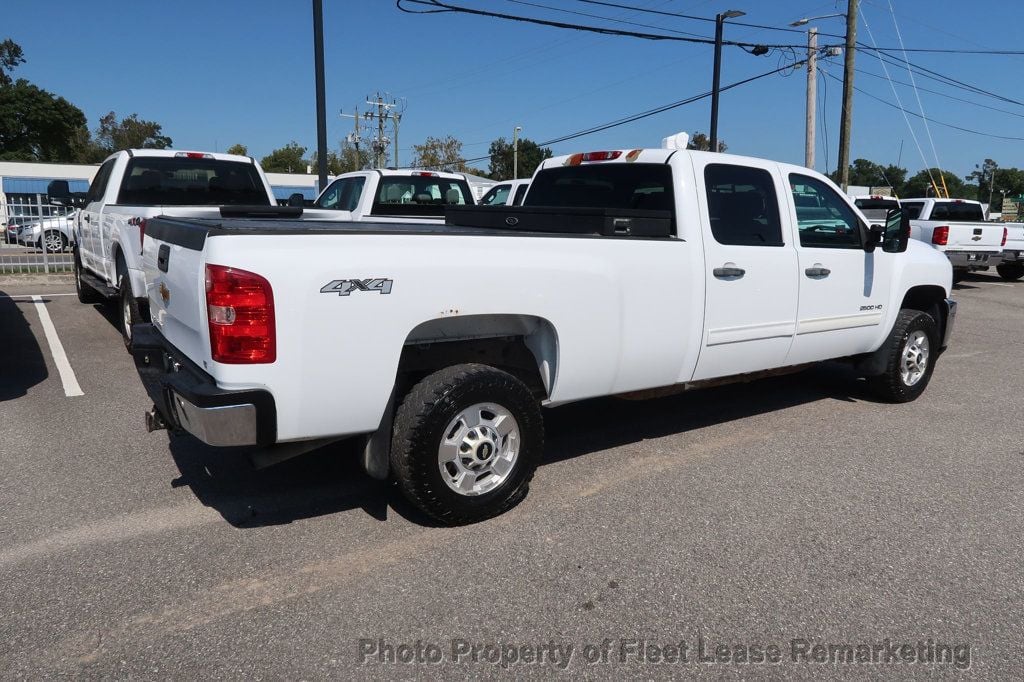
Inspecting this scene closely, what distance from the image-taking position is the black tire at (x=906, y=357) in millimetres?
6164

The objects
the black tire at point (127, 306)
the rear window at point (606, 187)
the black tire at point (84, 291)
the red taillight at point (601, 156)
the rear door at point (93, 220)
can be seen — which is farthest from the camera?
the black tire at point (84, 291)

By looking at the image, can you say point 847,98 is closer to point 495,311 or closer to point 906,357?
point 906,357

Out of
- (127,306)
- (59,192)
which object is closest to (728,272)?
(127,306)

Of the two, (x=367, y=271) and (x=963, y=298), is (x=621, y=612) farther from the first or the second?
(x=963, y=298)

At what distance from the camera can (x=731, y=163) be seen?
501 cm

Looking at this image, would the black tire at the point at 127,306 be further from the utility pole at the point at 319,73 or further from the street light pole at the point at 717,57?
the street light pole at the point at 717,57

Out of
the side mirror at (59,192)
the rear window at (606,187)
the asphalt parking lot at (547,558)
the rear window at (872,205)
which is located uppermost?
the rear window at (872,205)

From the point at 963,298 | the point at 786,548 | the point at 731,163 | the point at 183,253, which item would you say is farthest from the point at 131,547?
the point at 963,298

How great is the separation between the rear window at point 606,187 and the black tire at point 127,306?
3644 millimetres

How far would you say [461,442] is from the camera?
374 centimetres

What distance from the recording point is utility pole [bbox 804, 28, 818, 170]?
23125 mm

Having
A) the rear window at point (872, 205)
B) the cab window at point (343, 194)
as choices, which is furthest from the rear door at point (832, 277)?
the rear window at point (872, 205)

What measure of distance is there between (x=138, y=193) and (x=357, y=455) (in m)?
5.85

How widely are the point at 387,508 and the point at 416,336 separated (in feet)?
3.34
